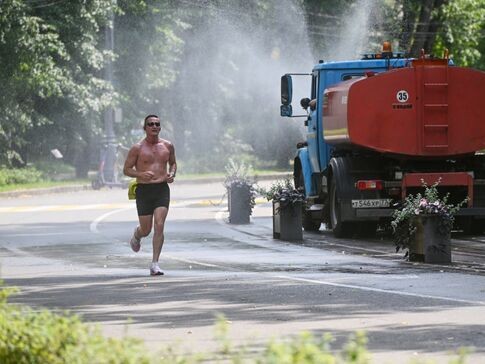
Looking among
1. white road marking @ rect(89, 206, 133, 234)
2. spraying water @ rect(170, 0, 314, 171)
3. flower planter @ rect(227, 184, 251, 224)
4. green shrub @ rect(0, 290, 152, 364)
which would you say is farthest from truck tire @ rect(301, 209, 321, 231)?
spraying water @ rect(170, 0, 314, 171)

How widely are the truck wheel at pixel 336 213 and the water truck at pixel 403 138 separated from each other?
2cm

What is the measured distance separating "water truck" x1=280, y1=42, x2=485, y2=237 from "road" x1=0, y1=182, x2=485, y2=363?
69 cm

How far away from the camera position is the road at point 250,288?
11109 millimetres

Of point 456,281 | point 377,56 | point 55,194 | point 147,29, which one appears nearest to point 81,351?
point 456,281

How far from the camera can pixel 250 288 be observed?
15117 millimetres

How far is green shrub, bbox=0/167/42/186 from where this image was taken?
165ft

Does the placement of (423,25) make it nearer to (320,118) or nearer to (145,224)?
(320,118)

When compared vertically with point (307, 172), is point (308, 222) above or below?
below

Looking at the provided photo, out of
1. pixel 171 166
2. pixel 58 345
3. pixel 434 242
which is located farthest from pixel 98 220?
pixel 58 345

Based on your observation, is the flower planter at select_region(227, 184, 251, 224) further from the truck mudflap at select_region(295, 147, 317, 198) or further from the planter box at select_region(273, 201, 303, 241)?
the planter box at select_region(273, 201, 303, 241)

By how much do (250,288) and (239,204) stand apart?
14.5m

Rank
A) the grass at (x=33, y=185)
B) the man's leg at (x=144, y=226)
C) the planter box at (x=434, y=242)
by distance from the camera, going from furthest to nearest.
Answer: the grass at (x=33, y=185), the planter box at (x=434, y=242), the man's leg at (x=144, y=226)

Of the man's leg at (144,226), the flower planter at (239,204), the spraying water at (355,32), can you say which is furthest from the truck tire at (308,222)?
the spraying water at (355,32)

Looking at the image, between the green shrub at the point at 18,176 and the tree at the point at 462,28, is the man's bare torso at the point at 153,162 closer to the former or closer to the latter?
the green shrub at the point at 18,176
